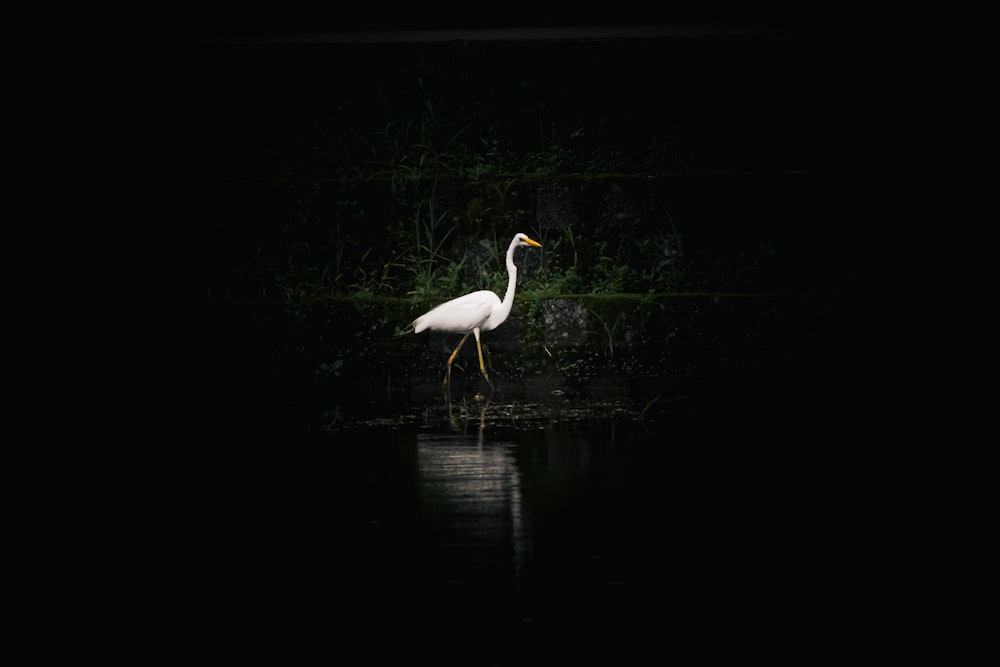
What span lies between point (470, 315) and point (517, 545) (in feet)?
13.6

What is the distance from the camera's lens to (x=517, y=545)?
4.27 metres

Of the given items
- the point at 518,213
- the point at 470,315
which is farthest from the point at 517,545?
the point at 518,213

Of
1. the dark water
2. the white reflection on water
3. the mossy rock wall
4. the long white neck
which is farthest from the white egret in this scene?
the dark water

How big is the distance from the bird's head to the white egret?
0.26 m

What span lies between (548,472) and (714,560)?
1556mm

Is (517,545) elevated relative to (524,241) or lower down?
lower down

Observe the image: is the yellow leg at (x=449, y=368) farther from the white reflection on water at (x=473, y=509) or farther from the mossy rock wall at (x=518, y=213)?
the white reflection on water at (x=473, y=509)

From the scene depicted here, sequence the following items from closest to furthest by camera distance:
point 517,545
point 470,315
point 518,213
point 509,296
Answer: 1. point 517,545
2. point 470,315
3. point 509,296
4. point 518,213

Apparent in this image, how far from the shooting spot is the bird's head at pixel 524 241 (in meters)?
8.79

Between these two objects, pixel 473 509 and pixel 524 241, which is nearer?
pixel 473 509

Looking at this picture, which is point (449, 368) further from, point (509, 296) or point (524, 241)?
point (524, 241)

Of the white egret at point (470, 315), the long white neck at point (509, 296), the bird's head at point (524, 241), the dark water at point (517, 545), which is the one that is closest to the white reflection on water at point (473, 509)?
the dark water at point (517, 545)

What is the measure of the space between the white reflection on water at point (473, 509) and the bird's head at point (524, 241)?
2479mm

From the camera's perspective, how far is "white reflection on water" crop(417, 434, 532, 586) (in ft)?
13.2
